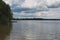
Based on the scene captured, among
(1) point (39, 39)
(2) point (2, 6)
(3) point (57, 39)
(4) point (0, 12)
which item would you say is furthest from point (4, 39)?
(2) point (2, 6)

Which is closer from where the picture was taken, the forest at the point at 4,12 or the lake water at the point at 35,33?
the lake water at the point at 35,33

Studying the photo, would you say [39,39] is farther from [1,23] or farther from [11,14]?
[11,14]

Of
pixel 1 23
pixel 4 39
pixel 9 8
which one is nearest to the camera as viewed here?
pixel 4 39

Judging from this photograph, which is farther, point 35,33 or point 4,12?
point 4,12

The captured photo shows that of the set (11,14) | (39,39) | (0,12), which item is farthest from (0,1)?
(39,39)

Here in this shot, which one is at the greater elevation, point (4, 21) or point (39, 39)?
point (39, 39)

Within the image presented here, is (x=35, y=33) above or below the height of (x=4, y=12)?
above

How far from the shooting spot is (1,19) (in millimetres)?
35375

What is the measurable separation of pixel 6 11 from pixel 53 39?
24.2m

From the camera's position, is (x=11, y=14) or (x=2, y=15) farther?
(x=11, y=14)

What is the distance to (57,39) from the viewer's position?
15.2m

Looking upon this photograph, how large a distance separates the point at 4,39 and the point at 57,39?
3.77m

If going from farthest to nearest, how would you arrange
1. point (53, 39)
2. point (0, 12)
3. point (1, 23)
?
point (1, 23) < point (0, 12) < point (53, 39)

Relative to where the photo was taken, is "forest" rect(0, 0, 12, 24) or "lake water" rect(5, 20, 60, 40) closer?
"lake water" rect(5, 20, 60, 40)
